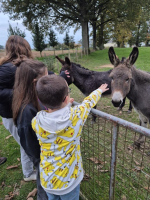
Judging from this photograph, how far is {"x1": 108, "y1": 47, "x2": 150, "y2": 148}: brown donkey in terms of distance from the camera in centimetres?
272

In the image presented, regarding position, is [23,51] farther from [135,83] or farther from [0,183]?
[0,183]

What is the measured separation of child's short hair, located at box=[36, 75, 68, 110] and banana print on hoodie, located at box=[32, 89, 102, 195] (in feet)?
0.35

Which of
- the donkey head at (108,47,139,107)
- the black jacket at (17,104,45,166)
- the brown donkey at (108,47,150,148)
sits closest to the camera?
the black jacket at (17,104,45,166)

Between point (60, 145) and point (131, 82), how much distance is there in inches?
87.8

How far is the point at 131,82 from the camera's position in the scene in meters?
2.92

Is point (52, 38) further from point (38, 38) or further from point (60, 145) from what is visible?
point (60, 145)

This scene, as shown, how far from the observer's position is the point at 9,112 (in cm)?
211

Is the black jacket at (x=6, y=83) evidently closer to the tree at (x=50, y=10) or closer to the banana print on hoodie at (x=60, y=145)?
the banana print on hoodie at (x=60, y=145)

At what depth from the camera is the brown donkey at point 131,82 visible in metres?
2.72

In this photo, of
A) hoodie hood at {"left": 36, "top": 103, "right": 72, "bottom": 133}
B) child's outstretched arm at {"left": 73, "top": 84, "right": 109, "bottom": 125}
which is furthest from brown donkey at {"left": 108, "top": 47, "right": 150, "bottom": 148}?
hoodie hood at {"left": 36, "top": 103, "right": 72, "bottom": 133}

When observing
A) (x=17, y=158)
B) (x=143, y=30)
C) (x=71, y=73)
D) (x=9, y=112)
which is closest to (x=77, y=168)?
(x=9, y=112)

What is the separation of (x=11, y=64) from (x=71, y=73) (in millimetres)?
3129

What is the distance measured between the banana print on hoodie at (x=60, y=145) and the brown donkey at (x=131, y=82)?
1402mm

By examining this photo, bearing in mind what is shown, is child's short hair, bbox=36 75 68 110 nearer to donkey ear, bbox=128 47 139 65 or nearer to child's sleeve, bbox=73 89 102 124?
child's sleeve, bbox=73 89 102 124
